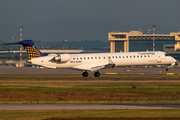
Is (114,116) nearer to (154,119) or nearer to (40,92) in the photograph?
(154,119)

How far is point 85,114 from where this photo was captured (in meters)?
21.3

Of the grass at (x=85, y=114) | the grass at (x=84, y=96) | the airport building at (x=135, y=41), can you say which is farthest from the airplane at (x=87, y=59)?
the airport building at (x=135, y=41)

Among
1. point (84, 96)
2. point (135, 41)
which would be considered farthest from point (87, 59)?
point (135, 41)

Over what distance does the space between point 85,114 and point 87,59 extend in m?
32.9

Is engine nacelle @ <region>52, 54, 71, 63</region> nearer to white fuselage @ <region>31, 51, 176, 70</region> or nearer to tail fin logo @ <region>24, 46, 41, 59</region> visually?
white fuselage @ <region>31, 51, 176, 70</region>

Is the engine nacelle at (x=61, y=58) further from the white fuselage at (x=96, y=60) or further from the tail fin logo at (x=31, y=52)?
the tail fin logo at (x=31, y=52)

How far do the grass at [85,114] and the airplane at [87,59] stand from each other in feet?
99.6

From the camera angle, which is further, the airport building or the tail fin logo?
the airport building

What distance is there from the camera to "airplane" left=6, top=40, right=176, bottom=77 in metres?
52.5

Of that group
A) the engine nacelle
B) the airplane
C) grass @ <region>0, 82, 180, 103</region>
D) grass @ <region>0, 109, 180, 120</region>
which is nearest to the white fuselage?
the airplane

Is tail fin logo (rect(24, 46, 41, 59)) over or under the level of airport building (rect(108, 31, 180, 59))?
under

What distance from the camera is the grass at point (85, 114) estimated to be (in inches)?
808

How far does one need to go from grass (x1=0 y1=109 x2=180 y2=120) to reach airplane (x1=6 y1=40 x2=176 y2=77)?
99.6 ft

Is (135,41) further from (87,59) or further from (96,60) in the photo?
(87,59)
